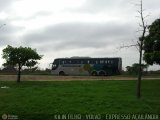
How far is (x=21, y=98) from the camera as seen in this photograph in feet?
66.8

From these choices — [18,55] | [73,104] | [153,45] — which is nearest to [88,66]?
[18,55]

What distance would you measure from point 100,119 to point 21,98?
20.4ft

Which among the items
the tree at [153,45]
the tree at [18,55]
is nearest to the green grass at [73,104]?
the tree at [153,45]

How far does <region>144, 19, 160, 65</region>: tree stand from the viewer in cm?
3092

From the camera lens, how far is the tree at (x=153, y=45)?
30.9m

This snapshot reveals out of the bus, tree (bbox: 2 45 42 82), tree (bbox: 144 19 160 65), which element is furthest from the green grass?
the bus

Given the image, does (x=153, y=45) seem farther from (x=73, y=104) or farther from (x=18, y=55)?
(x=73, y=104)

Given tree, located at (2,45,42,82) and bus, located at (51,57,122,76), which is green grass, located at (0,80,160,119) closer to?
tree, located at (2,45,42,82)

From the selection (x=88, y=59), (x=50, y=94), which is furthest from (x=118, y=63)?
(x=50, y=94)

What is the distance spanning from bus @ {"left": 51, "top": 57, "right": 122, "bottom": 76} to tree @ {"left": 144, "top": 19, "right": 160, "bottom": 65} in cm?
2264

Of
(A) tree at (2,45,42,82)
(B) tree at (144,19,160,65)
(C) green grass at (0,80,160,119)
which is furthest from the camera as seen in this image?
(A) tree at (2,45,42,82)

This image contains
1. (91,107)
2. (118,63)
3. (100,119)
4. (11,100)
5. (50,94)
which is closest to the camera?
(100,119)

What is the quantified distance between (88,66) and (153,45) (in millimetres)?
24874

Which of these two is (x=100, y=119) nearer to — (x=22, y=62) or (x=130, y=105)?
(x=130, y=105)
